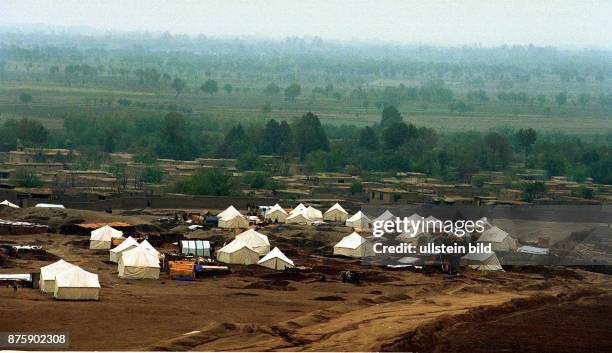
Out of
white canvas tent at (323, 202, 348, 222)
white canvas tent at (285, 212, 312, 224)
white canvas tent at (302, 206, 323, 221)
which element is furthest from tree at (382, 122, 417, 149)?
white canvas tent at (285, 212, 312, 224)

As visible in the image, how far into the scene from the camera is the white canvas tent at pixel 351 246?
22.9 m

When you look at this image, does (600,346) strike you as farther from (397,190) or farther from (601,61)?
(601,61)

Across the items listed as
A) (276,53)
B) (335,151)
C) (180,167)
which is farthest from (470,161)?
(276,53)

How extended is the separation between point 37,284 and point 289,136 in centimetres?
3598

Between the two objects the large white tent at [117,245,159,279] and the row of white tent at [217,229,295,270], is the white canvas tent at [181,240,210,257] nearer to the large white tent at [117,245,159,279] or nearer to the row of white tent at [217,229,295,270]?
the row of white tent at [217,229,295,270]

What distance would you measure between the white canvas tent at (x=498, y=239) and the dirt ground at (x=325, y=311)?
18.6 inches

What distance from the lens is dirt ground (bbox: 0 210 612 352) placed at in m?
13.4

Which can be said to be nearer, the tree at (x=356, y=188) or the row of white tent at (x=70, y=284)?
the row of white tent at (x=70, y=284)

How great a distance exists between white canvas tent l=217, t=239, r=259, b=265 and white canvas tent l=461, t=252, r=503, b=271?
3.49 m

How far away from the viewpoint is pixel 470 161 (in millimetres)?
47438

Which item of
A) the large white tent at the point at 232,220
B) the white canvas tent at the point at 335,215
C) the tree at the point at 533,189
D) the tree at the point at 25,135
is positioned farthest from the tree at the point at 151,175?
the large white tent at the point at 232,220

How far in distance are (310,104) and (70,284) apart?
63.9 meters

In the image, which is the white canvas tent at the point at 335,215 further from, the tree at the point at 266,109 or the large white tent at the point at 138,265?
the tree at the point at 266,109

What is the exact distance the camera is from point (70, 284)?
1576cm
